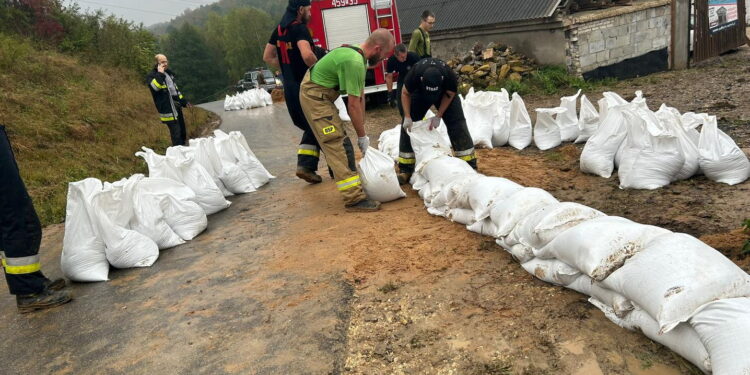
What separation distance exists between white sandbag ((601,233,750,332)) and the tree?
6332cm

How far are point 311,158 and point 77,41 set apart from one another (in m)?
16.4

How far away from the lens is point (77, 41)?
57.4 feet

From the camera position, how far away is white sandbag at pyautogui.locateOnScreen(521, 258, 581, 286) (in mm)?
2424

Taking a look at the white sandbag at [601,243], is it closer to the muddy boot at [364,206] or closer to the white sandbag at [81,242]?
the muddy boot at [364,206]

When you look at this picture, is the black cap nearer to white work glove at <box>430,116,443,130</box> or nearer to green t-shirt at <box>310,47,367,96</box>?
white work glove at <box>430,116,443,130</box>

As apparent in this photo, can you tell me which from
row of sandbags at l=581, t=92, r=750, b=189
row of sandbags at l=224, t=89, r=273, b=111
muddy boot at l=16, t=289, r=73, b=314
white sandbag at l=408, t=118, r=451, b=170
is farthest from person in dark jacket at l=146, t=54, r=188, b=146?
row of sandbags at l=224, t=89, r=273, b=111

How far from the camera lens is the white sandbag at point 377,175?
4230 millimetres

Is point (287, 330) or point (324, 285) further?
point (324, 285)

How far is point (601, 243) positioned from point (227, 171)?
155 inches

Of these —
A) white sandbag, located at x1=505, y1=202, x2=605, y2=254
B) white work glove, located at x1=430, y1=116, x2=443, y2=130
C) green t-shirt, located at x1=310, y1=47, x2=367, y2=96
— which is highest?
green t-shirt, located at x1=310, y1=47, x2=367, y2=96

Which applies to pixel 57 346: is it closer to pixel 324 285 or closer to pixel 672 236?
pixel 324 285

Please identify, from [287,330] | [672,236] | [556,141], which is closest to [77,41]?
[556,141]

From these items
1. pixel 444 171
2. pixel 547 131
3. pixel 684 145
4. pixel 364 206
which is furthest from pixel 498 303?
pixel 547 131

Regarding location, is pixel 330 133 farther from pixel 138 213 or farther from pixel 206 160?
pixel 138 213
